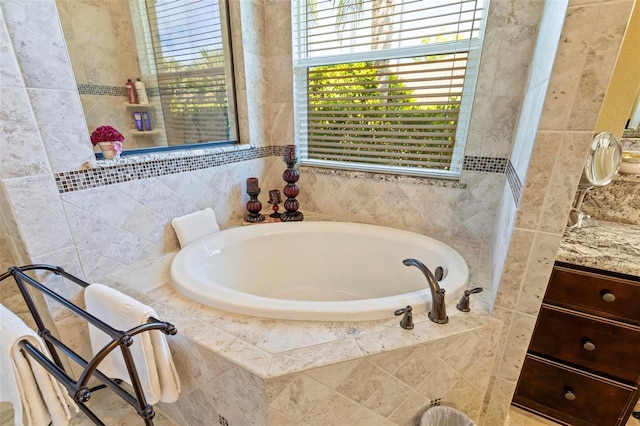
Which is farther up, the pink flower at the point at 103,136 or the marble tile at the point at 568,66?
the marble tile at the point at 568,66

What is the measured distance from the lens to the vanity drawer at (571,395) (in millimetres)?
1132

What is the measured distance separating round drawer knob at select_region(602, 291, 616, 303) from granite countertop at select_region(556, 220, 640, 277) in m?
0.09

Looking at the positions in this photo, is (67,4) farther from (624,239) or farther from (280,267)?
(624,239)

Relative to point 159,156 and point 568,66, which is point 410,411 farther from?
point 159,156

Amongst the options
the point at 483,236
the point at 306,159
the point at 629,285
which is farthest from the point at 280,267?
the point at 629,285

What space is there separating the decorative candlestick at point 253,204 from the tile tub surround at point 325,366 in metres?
0.86

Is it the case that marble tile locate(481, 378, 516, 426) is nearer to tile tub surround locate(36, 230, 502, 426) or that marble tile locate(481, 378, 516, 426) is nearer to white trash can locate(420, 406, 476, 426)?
tile tub surround locate(36, 230, 502, 426)

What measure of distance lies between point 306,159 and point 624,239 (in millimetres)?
1770

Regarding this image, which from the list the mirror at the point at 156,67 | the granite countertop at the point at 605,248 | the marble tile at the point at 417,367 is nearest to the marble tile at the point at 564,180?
the granite countertop at the point at 605,248

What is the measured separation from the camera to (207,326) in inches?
40.6

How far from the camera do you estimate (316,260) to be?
190cm

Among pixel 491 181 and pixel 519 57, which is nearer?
pixel 519 57

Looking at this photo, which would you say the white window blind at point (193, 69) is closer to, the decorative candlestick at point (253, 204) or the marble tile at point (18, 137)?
the decorative candlestick at point (253, 204)

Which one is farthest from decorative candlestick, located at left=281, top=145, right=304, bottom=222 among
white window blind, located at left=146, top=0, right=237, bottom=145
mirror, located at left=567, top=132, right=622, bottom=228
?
mirror, located at left=567, top=132, right=622, bottom=228
